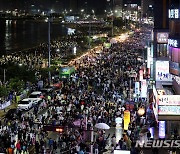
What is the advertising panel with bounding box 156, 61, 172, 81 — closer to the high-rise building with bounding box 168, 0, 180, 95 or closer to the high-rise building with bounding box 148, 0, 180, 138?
the high-rise building with bounding box 148, 0, 180, 138

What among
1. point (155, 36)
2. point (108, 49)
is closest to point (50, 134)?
point (155, 36)

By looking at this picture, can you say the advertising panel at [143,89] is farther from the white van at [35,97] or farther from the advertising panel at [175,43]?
the white van at [35,97]

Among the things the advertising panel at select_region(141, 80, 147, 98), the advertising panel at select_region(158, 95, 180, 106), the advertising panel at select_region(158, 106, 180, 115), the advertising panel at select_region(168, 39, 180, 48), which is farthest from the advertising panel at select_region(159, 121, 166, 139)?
the advertising panel at select_region(141, 80, 147, 98)

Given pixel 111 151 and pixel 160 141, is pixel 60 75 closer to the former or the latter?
pixel 111 151

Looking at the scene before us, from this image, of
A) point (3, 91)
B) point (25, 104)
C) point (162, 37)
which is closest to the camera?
point (25, 104)

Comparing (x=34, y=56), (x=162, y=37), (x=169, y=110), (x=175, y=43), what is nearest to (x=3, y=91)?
(x=162, y=37)

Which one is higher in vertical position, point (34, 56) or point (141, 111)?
point (34, 56)

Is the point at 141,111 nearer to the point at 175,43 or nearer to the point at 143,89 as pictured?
the point at 175,43
